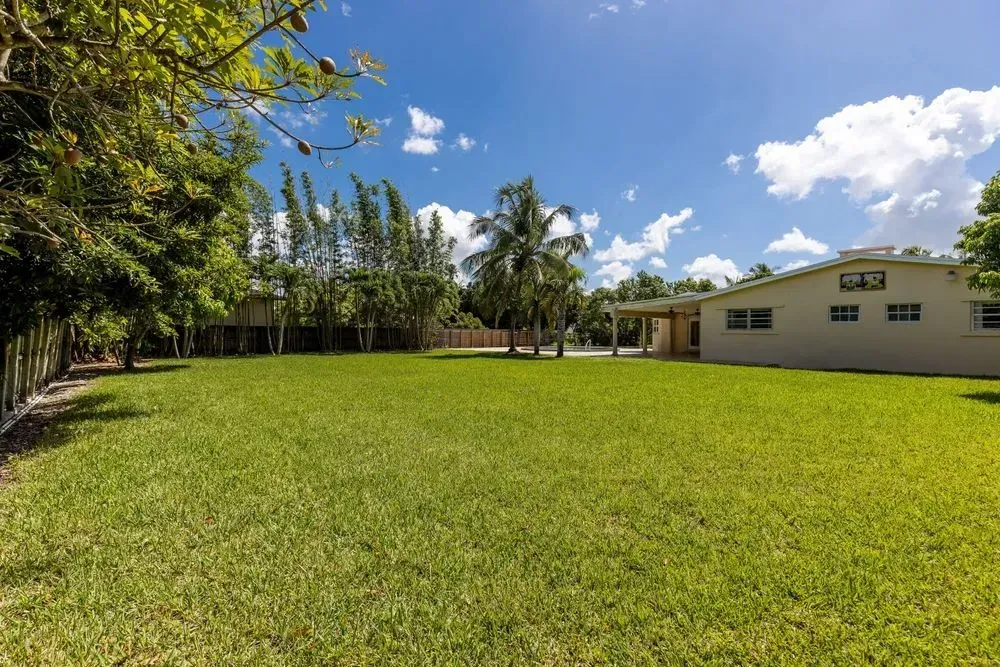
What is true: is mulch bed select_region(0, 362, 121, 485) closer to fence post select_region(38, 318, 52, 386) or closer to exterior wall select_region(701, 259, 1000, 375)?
fence post select_region(38, 318, 52, 386)

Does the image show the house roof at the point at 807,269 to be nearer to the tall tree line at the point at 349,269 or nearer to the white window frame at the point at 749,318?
the white window frame at the point at 749,318

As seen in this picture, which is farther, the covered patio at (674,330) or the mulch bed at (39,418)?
the covered patio at (674,330)

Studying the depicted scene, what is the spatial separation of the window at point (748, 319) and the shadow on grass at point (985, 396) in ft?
27.2

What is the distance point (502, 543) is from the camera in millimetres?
2787

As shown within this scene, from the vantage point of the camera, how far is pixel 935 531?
2.94 metres

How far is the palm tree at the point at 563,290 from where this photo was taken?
2058 cm

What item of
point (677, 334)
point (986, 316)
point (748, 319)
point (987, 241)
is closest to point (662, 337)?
point (677, 334)

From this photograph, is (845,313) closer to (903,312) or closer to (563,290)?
(903,312)

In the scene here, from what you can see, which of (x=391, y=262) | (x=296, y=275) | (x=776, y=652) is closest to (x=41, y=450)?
(x=776, y=652)

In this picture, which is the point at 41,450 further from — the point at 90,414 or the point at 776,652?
the point at 776,652

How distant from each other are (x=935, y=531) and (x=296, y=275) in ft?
71.7

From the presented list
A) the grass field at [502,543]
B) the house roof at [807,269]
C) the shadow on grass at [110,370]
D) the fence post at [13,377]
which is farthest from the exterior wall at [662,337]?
the fence post at [13,377]

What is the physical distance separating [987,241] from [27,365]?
56.8 ft

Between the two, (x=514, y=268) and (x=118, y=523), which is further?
(x=514, y=268)
